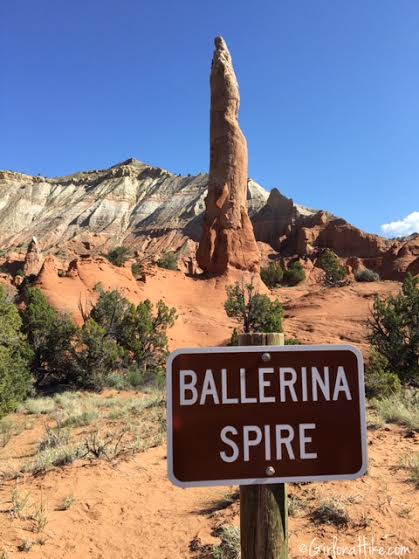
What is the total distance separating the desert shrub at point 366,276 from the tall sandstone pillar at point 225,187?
13.2m

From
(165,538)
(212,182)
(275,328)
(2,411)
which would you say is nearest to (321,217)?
(212,182)

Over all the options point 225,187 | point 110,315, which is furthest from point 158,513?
point 225,187

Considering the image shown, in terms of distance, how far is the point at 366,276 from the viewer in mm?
38906

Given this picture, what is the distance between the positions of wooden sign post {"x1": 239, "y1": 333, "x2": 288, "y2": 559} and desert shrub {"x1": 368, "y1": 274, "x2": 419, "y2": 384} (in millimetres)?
12587

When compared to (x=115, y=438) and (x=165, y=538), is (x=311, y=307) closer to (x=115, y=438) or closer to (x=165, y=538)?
(x=115, y=438)

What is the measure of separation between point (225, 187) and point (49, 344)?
18.0m

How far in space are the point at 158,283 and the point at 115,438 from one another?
19684 millimetres

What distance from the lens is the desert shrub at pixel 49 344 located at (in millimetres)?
16453

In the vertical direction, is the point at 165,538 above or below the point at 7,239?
below

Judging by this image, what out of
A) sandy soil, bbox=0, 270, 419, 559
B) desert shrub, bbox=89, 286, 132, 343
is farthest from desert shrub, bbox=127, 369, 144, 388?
sandy soil, bbox=0, 270, 419, 559

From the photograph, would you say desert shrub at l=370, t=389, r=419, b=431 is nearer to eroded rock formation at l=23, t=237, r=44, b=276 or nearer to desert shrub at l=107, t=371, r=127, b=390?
desert shrub at l=107, t=371, r=127, b=390

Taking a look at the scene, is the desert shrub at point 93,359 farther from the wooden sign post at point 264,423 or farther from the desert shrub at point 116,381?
the wooden sign post at point 264,423

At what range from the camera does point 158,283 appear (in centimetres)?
2741

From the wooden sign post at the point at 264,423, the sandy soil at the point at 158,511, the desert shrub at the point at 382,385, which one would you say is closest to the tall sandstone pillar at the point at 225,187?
the desert shrub at the point at 382,385
